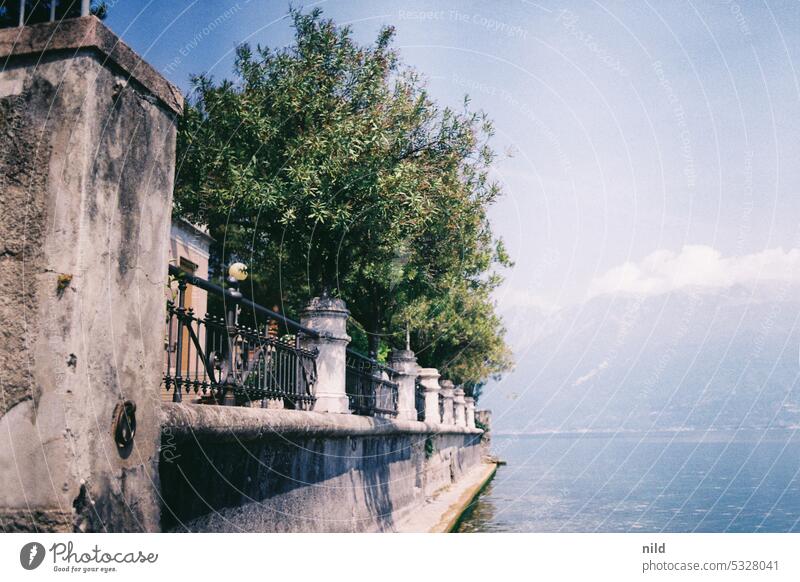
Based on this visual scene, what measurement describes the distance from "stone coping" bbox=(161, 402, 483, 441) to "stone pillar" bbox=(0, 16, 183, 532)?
54 centimetres

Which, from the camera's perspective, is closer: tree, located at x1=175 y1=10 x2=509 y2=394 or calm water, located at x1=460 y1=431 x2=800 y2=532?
tree, located at x1=175 y1=10 x2=509 y2=394

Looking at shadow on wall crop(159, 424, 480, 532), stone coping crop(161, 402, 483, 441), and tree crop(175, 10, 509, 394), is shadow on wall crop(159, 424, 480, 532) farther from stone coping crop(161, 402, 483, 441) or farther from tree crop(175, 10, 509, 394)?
tree crop(175, 10, 509, 394)

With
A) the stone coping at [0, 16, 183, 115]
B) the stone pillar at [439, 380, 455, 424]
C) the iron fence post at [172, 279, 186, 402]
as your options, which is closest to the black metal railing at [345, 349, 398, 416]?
the iron fence post at [172, 279, 186, 402]

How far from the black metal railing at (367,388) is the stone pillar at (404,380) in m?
0.83

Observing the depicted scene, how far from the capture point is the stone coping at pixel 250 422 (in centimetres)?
397

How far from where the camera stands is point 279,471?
617cm

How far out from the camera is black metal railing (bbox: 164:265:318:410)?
4906mm

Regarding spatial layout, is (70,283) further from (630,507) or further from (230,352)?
(630,507)

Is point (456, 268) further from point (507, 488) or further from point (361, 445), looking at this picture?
point (507, 488)

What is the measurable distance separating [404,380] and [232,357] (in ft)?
27.8

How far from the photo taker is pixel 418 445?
14.4 m

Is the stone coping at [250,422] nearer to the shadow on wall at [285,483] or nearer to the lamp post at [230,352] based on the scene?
the shadow on wall at [285,483]

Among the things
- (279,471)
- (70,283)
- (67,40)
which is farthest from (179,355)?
(67,40)
